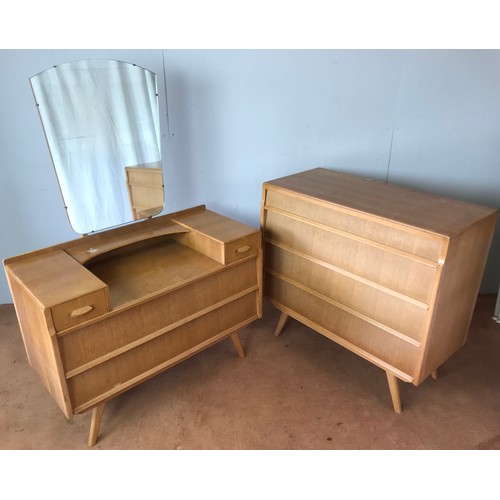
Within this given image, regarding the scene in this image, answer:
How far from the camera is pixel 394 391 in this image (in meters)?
1.80

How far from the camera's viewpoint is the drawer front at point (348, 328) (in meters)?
1.72

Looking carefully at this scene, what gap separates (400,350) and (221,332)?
0.77m

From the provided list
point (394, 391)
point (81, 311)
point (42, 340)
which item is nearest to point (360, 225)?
point (394, 391)

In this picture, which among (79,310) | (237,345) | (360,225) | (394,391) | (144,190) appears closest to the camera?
(79,310)

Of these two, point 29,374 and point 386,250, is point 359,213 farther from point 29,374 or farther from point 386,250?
point 29,374

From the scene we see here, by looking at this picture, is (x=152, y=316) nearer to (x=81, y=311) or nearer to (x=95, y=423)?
(x=81, y=311)

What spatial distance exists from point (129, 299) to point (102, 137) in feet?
2.29

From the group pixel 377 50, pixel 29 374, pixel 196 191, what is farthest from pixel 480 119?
pixel 29 374

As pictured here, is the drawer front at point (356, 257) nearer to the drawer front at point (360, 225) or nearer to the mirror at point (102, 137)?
the drawer front at point (360, 225)

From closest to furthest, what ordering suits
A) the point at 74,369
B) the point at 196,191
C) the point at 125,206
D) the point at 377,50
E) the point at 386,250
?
the point at 74,369 → the point at 386,250 → the point at 125,206 → the point at 377,50 → the point at 196,191

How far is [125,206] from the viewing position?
1.90m

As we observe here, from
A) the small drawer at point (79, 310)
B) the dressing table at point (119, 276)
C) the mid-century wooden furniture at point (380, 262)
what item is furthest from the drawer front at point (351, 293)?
the small drawer at point (79, 310)

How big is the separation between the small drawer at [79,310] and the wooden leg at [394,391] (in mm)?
1171

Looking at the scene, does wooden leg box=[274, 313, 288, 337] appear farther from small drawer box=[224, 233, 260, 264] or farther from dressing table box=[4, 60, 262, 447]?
small drawer box=[224, 233, 260, 264]
